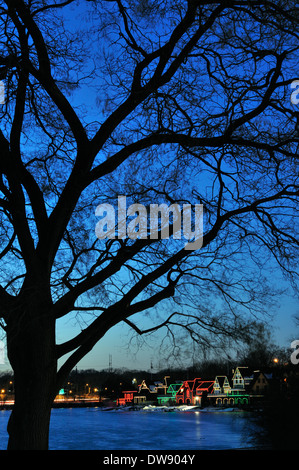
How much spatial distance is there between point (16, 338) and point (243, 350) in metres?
3.51

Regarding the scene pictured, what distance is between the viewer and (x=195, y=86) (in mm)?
8320

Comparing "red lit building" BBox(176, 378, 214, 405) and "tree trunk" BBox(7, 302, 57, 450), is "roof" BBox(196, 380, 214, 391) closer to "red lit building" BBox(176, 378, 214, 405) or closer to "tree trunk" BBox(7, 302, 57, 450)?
"red lit building" BBox(176, 378, 214, 405)

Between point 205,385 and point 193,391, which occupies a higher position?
point 205,385

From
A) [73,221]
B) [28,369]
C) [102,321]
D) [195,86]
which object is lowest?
[28,369]

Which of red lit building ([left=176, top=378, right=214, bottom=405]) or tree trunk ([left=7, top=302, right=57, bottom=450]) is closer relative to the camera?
tree trunk ([left=7, top=302, right=57, bottom=450])

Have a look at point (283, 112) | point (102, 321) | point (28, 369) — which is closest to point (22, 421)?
point (28, 369)

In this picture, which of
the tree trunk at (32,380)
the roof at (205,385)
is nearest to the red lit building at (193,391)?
the roof at (205,385)

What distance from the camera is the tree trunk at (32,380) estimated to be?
6789mm

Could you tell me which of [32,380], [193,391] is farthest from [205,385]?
[32,380]

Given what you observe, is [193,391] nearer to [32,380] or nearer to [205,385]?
[205,385]

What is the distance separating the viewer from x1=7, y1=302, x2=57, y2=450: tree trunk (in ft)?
22.3

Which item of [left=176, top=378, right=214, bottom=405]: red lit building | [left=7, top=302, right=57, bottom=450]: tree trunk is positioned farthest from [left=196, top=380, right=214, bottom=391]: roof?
[left=7, top=302, right=57, bottom=450]: tree trunk

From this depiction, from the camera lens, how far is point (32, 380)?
6945 mm
